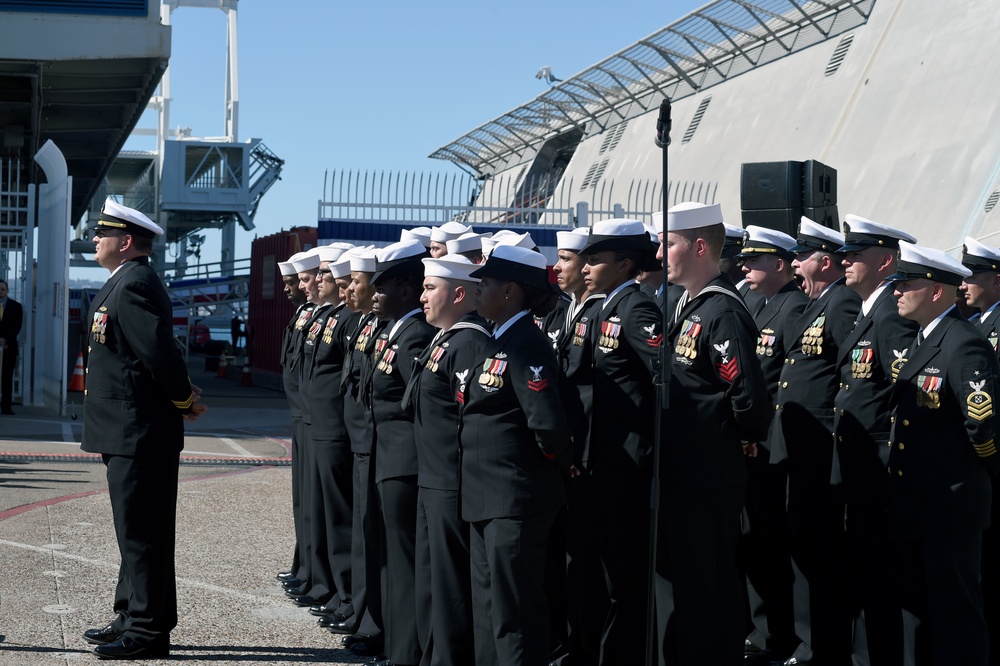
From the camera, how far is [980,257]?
21.5 feet

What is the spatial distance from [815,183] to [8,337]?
11.0m

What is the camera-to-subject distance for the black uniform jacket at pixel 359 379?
5.98 meters

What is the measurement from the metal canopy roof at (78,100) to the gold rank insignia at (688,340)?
13990 mm

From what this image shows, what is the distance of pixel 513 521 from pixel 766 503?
2045 mm

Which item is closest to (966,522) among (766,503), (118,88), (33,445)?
(766,503)

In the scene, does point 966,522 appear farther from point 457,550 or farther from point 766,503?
point 457,550

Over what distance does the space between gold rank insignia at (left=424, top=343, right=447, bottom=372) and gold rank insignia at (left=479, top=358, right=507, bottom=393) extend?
0.30 meters

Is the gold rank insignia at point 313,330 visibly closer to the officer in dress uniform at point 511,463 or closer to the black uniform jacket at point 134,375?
the black uniform jacket at point 134,375

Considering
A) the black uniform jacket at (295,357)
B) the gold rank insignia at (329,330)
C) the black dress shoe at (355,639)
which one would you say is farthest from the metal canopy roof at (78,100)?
the black dress shoe at (355,639)

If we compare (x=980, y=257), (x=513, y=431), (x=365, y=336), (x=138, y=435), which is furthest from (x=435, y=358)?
(x=980, y=257)

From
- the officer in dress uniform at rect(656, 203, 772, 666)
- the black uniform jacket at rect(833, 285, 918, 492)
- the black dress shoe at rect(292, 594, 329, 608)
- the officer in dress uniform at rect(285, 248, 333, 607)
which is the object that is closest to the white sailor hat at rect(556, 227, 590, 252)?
the officer in dress uniform at rect(656, 203, 772, 666)

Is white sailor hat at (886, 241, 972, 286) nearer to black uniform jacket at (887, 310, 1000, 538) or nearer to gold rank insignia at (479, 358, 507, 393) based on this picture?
black uniform jacket at (887, 310, 1000, 538)

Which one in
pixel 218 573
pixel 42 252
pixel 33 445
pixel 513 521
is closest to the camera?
pixel 513 521

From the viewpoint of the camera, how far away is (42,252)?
17016 millimetres
